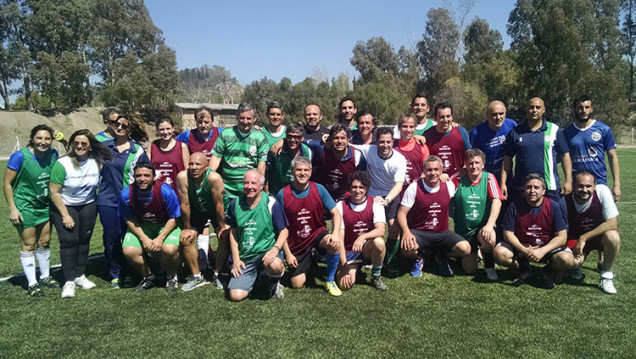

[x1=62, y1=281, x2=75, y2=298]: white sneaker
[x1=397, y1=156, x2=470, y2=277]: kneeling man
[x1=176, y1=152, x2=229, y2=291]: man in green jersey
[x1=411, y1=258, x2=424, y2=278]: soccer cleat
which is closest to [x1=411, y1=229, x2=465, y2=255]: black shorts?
[x1=397, y1=156, x2=470, y2=277]: kneeling man

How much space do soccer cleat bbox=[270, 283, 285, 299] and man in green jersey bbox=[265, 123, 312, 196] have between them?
126cm

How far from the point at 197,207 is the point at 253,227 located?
867mm

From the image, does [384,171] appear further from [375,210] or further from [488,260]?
[488,260]

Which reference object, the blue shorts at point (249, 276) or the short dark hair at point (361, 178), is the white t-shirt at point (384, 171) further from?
the blue shorts at point (249, 276)

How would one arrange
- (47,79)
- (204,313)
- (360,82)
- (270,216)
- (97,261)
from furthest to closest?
(360,82)
(47,79)
(97,261)
(270,216)
(204,313)

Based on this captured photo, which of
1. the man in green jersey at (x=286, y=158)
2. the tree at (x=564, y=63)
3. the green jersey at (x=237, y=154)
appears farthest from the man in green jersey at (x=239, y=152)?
the tree at (x=564, y=63)

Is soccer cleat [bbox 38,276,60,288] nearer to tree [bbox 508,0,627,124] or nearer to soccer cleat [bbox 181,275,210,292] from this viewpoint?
soccer cleat [bbox 181,275,210,292]

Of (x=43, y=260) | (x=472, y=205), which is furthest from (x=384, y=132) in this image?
(x=43, y=260)

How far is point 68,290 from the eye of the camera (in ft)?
15.5

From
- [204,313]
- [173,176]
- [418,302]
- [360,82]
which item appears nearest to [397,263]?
[418,302]

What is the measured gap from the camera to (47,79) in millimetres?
40281

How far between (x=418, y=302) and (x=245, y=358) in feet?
6.16

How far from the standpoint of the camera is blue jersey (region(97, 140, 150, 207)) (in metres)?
5.09

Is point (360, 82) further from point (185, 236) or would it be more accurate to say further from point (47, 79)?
point (185, 236)
